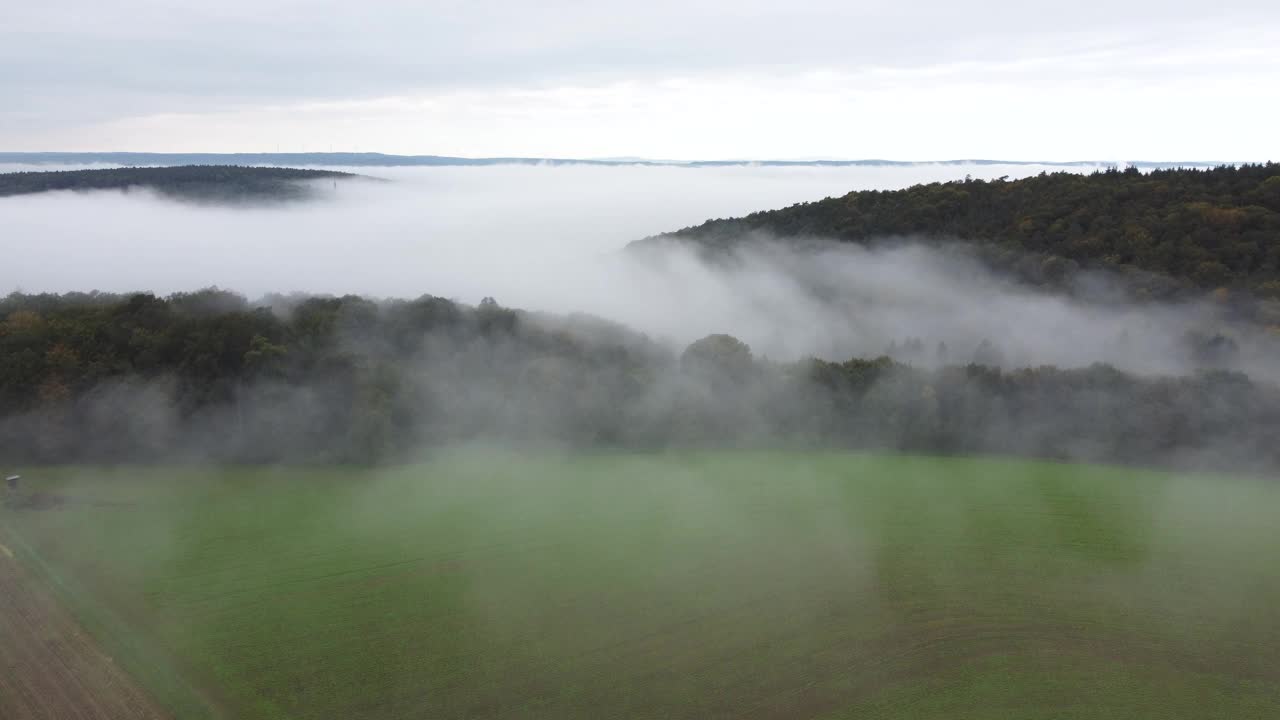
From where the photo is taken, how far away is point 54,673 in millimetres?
20359

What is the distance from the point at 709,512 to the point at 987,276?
39.6m

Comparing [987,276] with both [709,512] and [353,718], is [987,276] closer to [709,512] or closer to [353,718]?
[709,512]

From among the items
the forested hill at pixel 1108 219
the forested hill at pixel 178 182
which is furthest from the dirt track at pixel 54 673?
the forested hill at pixel 178 182

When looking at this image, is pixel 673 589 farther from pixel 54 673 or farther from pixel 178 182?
pixel 178 182

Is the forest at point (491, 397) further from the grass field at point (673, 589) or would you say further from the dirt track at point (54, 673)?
the dirt track at point (54, 673)

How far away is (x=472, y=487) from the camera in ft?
113

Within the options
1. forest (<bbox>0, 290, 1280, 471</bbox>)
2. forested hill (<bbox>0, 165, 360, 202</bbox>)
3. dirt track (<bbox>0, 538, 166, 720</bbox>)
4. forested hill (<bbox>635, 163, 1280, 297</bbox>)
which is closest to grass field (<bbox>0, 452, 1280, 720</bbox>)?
dirt track (<bbox>0, 538, 166, 720</bbox>)

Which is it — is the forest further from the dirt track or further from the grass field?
the dirt track

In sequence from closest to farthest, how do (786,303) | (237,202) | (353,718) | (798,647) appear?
1. (353,718)
2. (798,647)
3. (786,303)
4. (237,202)

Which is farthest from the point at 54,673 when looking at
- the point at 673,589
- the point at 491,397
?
the point at 491,397

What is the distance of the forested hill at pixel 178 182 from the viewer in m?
116

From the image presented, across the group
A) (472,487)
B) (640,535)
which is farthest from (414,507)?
(640,535)

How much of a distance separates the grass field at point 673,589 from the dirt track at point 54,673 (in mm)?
608

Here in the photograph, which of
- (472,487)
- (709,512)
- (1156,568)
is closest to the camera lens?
(1156,568)
